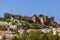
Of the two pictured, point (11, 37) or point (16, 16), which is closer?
Answer: point (11, 37)

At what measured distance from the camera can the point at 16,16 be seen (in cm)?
5831

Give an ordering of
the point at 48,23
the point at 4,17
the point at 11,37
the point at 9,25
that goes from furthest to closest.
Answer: the point at 48,23
the point at 4,17
the point at 9,25
the point at 11,37

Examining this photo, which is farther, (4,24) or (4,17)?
(4,17)

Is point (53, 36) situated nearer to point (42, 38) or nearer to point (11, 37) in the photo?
point (42, 38)

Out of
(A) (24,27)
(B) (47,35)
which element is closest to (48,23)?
(A) (24,27)

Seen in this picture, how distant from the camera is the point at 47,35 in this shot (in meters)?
32.4

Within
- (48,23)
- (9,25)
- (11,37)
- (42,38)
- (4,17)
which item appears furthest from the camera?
(48,23)

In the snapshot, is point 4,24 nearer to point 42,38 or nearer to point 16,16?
point 16,16

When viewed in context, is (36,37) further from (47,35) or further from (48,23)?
(48,23)

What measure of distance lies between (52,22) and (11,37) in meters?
25.8

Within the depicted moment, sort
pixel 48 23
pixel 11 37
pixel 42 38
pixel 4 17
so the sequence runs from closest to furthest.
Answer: pixel 42 38, pixel 11 37, pixel 4 17, pixel 48 23

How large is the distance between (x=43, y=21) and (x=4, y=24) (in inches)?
517

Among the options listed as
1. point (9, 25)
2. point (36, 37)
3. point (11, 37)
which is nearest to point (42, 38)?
point (36, 37)

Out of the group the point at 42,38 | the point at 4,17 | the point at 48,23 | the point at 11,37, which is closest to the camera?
the point at 42,38
